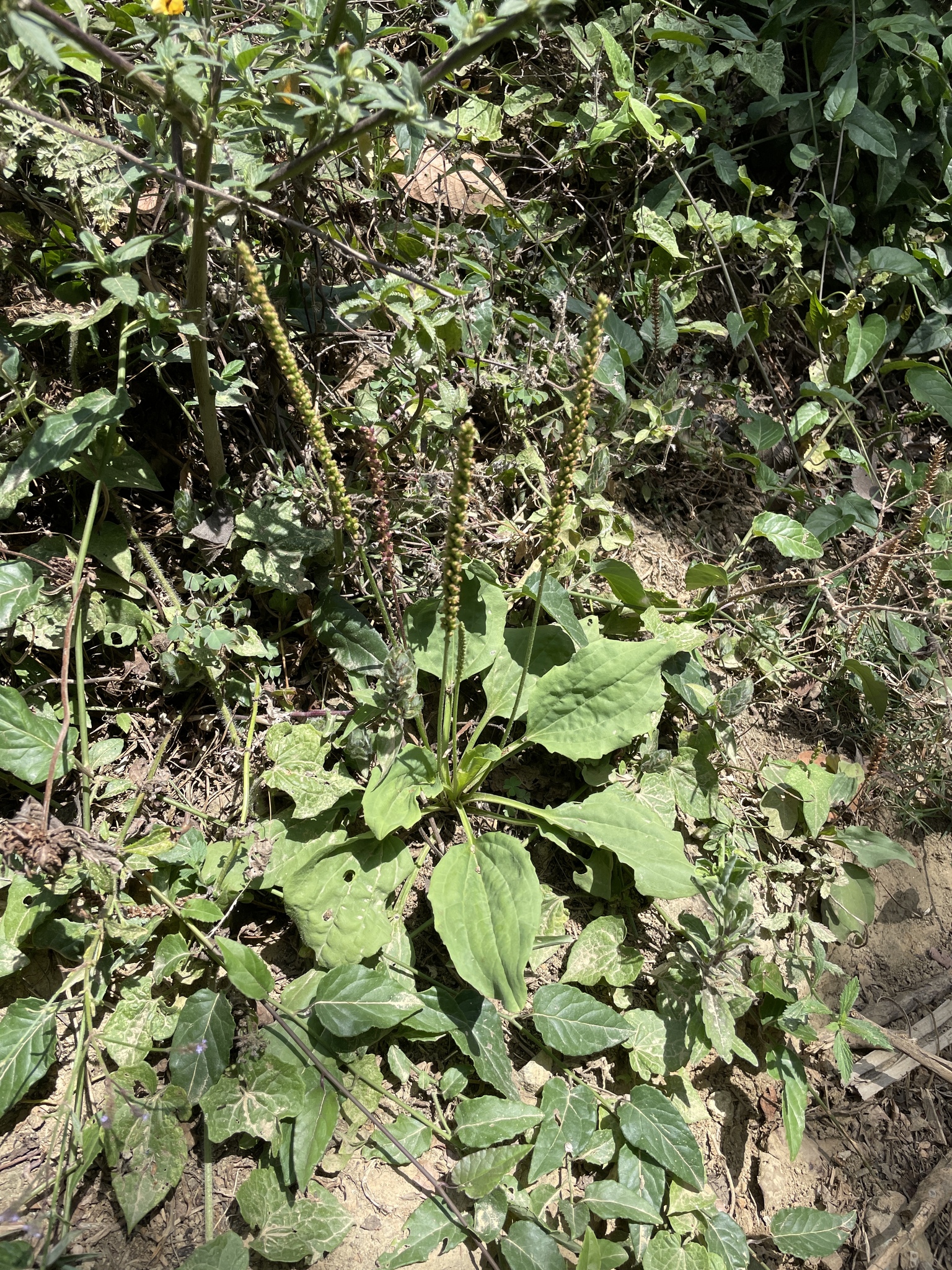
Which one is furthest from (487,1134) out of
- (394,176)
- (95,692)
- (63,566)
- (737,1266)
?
(394,176)

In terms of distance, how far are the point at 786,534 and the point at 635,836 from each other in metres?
1.26

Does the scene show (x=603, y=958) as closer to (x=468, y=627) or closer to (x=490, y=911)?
(x=490, y=911)

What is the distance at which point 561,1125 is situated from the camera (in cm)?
208

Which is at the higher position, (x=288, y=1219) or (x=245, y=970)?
(x=245, y=970)

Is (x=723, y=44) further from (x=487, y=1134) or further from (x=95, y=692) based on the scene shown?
(x=487, y=1134)

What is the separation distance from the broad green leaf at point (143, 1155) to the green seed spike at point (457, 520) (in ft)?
4.12

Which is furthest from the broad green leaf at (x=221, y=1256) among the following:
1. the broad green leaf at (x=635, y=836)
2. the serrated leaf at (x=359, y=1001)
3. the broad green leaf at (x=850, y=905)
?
the broad green leaf at (x=850, y=905)

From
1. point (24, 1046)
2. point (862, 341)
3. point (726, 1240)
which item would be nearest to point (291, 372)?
point (24, 1046)

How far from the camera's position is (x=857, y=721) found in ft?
10.2

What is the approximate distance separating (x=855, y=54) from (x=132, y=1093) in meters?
4.16

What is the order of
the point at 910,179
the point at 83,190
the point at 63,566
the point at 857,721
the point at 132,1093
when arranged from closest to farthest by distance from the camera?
the point at 132,1093
the point at 83,190
the point at 63,566
the point at 857,721
the point at 910,179

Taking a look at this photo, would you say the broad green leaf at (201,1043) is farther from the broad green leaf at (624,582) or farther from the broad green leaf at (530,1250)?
the broad green leaf at (624,582)

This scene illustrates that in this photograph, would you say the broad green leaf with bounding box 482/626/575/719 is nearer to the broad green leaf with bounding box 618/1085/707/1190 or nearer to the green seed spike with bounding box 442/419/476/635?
the green seed spike with bounding box 442/419/476/635

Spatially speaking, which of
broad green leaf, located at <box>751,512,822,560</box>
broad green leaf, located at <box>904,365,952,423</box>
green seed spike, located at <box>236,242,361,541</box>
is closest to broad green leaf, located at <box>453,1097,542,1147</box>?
green seed spike, located at <box>236,242,361,541</box>
